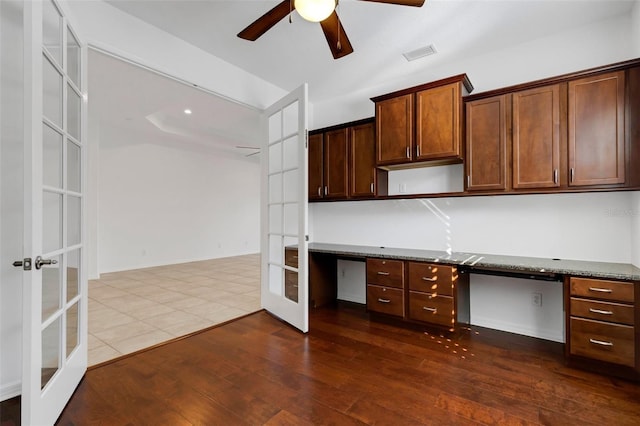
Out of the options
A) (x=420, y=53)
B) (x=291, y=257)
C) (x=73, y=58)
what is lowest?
(x=291, y=257)

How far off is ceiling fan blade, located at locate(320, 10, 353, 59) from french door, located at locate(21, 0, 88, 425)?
5.00 feet

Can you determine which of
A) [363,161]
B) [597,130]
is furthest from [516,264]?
[363,161]

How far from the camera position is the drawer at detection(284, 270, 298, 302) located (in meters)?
3.18

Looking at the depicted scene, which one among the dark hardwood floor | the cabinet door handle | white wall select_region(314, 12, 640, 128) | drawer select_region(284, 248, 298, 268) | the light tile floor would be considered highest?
white wall select_region(314, 12, 640, 128)

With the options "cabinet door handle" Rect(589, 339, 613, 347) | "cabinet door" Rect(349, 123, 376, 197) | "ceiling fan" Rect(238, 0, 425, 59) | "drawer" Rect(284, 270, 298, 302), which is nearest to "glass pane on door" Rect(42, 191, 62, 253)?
"ceiling fan" Rect(238, 0, 425, 59)

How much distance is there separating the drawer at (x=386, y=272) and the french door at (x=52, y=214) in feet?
8.15

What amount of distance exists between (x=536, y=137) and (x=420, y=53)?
1405 mm

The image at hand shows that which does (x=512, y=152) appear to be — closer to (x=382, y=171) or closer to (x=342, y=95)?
(x=382, y=171)

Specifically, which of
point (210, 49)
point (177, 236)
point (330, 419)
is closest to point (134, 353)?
point (330, 419)

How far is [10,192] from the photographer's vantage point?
6.21 ft

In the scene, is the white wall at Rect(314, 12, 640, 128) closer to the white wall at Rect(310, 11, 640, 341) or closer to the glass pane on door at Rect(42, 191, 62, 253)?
the white wall at Rect(310, 11, 640, 341)

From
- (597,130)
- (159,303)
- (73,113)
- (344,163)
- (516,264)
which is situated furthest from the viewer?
(159,303)

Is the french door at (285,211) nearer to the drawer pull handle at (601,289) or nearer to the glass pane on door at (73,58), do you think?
the glass pane on door at (73,58)

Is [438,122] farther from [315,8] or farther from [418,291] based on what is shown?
[315,8]
